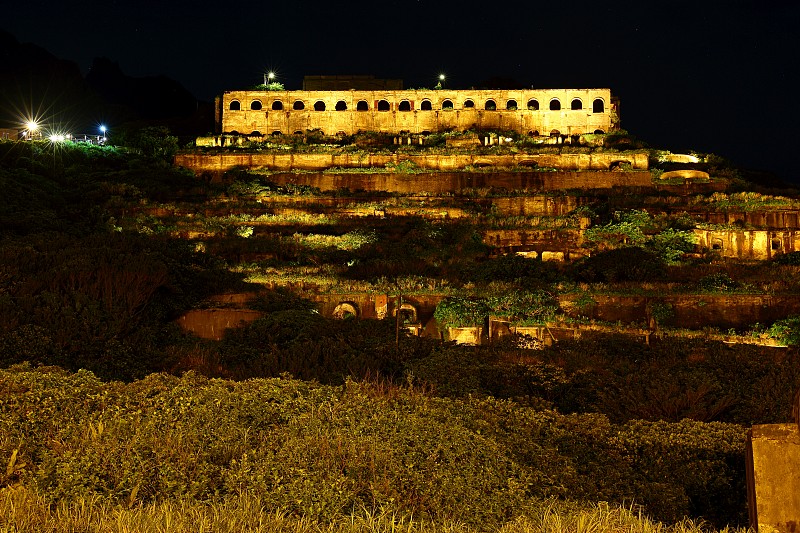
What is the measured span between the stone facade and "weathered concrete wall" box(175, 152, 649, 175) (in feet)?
35.8

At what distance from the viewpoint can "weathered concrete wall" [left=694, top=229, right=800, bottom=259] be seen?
24641 mm

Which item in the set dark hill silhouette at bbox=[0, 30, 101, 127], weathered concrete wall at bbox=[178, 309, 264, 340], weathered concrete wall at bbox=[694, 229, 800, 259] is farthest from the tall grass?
dark hill silhouette at bbox=[0, 30, 101, 127]

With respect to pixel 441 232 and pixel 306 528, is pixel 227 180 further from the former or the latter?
pixel 306 528

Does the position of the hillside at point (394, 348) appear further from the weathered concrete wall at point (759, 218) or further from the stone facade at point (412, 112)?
the stone facade at point (412, 112)

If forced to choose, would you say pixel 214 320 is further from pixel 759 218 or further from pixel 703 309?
pixel 759 218

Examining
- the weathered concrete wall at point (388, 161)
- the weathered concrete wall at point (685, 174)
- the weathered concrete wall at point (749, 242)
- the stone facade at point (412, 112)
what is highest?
the stone facade at point (412, 112)

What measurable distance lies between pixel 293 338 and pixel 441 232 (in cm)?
1239

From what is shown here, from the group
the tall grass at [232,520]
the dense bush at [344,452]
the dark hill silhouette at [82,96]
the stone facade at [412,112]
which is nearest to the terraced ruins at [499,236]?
the dense bush at [344,452]

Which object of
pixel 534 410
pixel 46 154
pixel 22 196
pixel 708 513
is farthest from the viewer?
pixel 46 154

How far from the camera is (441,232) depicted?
24672 mm

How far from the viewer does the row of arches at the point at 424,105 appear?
48.9 m

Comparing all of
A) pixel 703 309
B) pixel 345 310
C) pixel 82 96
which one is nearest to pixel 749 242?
pixel 703 309

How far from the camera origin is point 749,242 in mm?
24859

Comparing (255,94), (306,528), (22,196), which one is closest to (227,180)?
(22,196)
